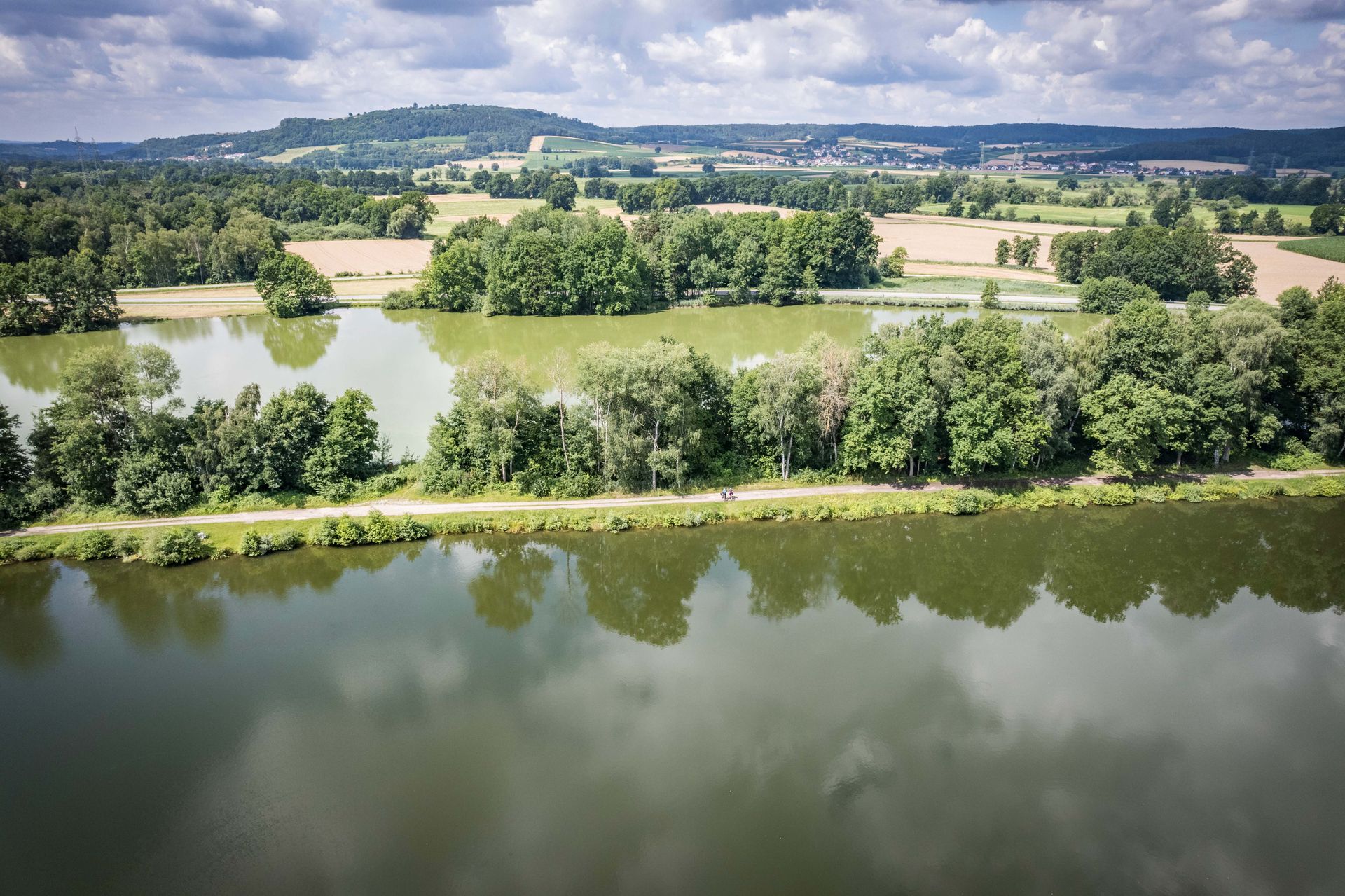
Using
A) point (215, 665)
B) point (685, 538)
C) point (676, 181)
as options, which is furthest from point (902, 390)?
point (676, 181)

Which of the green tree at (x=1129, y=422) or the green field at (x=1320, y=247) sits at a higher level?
the green field at (x=1320, y=247)

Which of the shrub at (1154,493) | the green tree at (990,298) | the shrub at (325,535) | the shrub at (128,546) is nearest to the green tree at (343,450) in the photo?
the shrub at (325,535)

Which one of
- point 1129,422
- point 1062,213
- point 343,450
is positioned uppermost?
point 1062,213

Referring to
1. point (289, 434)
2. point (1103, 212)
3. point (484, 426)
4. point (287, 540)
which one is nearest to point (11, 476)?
point (289, 434)

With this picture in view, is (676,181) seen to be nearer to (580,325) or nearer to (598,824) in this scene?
(580,325)

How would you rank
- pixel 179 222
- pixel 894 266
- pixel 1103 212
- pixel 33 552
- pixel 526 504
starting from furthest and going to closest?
pixel 1103 212, pixel 179 222, pixel 894 266, pixel 526 504, pixel 33 552

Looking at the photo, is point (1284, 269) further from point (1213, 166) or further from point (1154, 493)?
point (1213, 166)

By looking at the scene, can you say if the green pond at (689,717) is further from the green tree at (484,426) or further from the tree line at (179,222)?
the tree line at (179,222)
